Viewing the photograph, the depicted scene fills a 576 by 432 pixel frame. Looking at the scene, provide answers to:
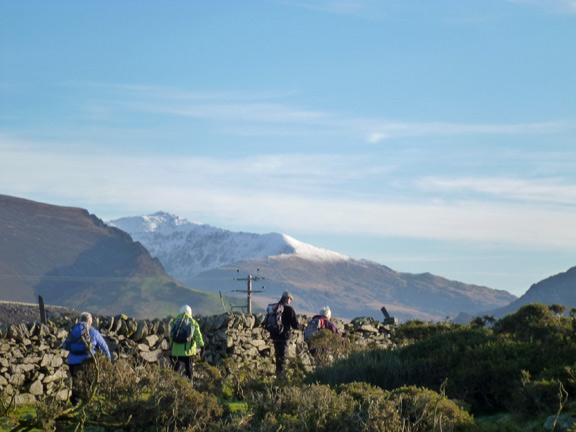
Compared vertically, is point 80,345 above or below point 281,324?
below

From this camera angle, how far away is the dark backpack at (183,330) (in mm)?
13641

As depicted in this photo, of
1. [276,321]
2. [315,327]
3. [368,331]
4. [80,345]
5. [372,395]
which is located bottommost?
[372,395]

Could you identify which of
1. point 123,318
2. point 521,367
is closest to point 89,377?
point 123,318

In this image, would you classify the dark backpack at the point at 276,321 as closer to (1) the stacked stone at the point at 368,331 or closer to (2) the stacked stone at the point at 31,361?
(2) the stacked stone at the point at 31,361

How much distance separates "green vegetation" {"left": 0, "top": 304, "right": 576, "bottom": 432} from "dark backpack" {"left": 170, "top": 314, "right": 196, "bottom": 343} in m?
1.00

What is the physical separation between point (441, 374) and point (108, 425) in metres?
5.42

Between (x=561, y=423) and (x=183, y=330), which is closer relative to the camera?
(x=561, y=423)

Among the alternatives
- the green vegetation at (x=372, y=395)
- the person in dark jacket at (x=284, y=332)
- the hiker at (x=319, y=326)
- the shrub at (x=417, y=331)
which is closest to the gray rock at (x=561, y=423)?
the green vegetation at (x=372, y=395)

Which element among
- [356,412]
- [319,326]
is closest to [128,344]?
[319,326]

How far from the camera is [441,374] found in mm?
12086

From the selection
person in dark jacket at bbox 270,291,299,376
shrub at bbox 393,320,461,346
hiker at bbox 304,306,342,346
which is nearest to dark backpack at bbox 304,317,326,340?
hiker at bbox 304,306,342,346

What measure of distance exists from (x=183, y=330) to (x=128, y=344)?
2867 mm

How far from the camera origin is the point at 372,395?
30.9 feet

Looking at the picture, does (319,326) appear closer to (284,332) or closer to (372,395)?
(284,332)
